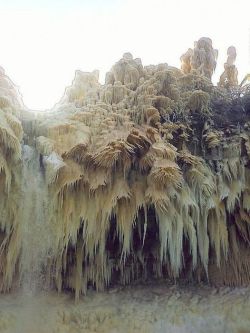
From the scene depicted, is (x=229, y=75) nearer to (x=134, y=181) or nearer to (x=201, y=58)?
(x=201, y=58)

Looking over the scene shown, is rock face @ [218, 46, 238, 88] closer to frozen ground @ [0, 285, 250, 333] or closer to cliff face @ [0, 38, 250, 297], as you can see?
cliff face @ [0, 38, 250, 297]

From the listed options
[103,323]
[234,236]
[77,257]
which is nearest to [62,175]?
[77,257]

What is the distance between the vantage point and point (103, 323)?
5.08 meters

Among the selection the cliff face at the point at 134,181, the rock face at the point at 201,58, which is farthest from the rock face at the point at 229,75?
the cliff face at the point at 134,181

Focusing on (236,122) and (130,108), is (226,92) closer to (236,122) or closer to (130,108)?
(236,122)

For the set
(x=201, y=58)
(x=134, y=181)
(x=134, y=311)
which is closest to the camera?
(x=134, y=181)

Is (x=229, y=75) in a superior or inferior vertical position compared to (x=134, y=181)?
superior

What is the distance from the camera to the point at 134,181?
4984 millimetres

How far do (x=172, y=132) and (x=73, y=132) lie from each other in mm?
1279

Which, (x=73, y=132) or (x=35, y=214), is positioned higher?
(x=73, y=132)

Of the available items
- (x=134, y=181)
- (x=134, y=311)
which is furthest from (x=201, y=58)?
(x=134, y=311)

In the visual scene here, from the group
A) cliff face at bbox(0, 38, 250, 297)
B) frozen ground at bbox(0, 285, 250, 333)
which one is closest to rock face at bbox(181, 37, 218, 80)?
cliff face at bbox(0, 38, 250, 297)

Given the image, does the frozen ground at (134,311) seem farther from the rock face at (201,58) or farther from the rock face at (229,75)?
the rock face at (201,58)

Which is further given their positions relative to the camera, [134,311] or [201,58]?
[201,58]
